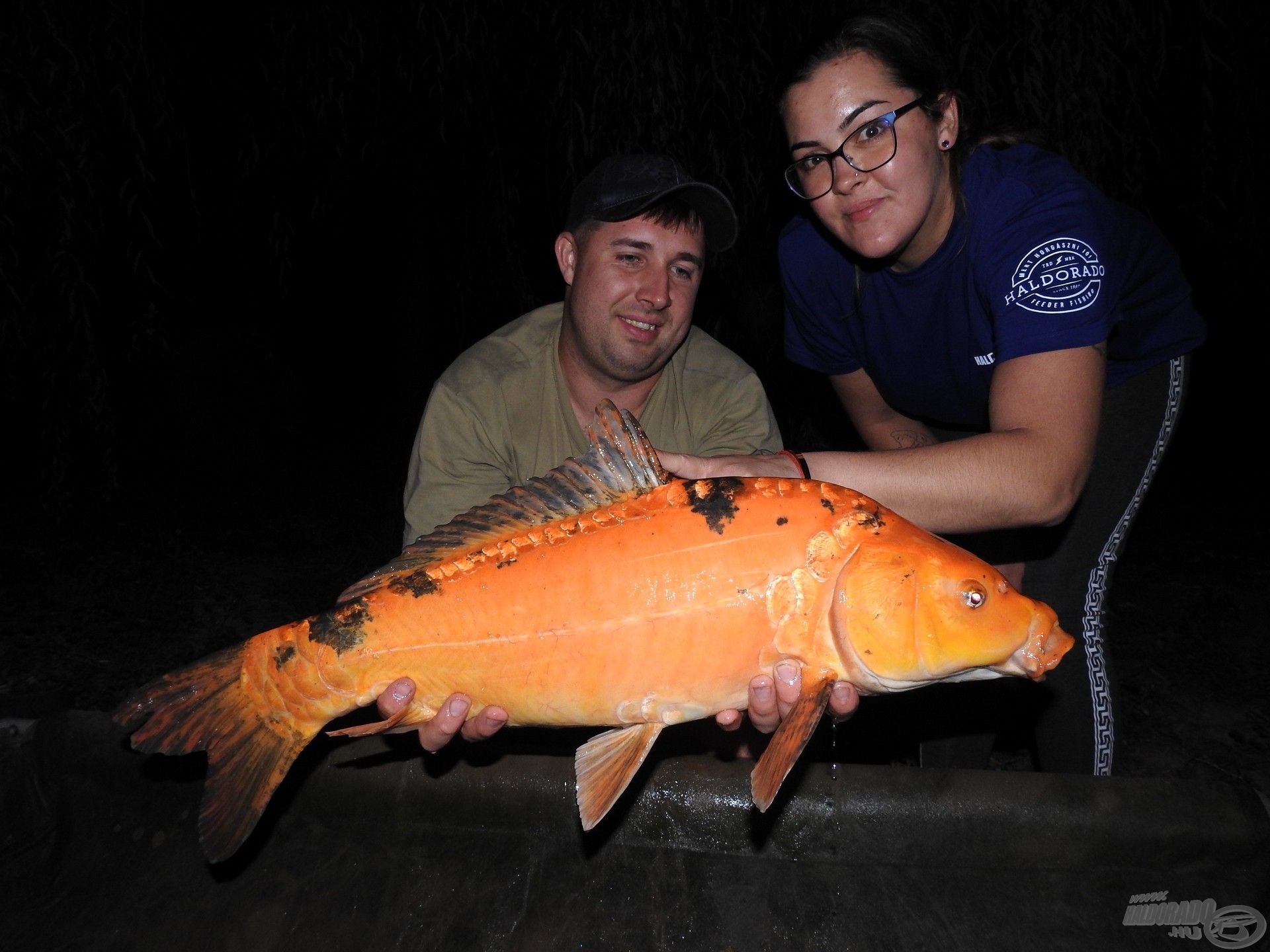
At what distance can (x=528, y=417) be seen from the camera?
2715 mm

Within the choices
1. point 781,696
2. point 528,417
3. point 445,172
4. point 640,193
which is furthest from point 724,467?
point 445,172

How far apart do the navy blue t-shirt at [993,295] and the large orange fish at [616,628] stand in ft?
2.11

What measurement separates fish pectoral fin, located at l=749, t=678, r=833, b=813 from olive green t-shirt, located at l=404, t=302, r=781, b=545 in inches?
45.9

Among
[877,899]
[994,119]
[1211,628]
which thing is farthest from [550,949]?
[1211,628]

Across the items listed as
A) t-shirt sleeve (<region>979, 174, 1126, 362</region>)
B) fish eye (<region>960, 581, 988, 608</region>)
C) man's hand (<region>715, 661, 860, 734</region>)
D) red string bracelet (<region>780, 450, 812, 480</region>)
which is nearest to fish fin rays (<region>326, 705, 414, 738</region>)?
man's hand (<region>715, 661, 860, 734</region>)

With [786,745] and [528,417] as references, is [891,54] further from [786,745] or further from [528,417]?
[786,745]

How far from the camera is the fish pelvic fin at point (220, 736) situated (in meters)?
1.73

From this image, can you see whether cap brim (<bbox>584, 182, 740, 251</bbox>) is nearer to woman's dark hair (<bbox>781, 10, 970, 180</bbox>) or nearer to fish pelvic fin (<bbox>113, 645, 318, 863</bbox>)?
woman's dark hair (<bbox>781, 10, 970, 180</bbox>)

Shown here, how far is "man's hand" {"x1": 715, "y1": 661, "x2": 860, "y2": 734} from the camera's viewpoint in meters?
1.67

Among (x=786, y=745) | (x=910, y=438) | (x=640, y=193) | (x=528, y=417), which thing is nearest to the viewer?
(x=786, y=745)

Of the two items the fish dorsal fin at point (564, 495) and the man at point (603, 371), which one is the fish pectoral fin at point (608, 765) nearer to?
the fish dorsal fin at point (564, 495)

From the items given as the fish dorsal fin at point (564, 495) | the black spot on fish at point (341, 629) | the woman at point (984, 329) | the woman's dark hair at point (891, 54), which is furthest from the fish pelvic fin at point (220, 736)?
the woman's dark hair at point (891, 54)

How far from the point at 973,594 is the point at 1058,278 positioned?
2.56 feet

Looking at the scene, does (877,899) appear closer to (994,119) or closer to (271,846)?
(271,846)
